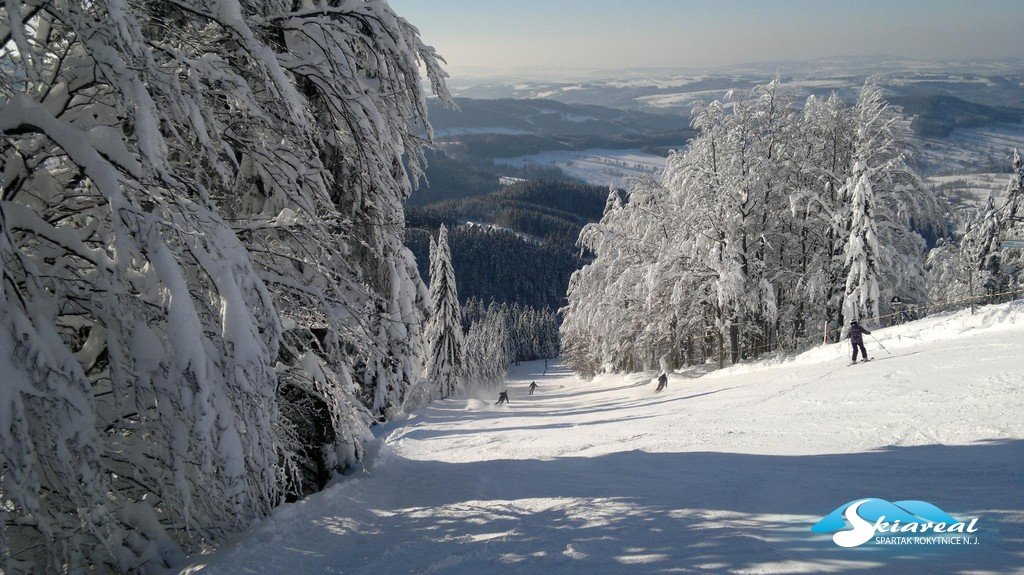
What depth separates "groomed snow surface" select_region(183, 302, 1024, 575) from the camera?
422cm

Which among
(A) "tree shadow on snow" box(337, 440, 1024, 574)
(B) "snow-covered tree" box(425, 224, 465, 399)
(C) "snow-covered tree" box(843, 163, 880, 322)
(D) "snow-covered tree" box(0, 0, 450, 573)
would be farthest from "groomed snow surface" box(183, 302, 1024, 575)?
(B) "snow-covered tree" box(425, 224, 465, 399)

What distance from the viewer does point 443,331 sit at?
2986 centimetres

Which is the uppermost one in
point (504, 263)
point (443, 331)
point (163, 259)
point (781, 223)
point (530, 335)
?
point (163, 259)

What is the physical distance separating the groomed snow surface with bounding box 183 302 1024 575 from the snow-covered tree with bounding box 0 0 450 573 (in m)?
1.06

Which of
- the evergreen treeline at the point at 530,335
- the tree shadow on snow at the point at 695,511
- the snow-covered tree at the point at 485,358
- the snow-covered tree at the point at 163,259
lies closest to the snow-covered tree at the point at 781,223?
the tree shadow on snow at the point at 695,511

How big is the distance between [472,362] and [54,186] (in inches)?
1661

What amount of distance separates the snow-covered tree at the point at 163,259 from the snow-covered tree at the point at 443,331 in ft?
72.0

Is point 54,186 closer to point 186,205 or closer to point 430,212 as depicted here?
point 186,205

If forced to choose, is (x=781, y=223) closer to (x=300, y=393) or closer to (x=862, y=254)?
(x=862, y=254)

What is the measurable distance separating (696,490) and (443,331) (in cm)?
2470

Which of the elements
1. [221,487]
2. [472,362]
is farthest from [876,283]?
[472,362]

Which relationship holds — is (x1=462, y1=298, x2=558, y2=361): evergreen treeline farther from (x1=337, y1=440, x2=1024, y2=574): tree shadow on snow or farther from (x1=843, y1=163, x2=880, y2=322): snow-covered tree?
(x1=337, y1=440, x2=1024, y2=574): tree shadow on snow

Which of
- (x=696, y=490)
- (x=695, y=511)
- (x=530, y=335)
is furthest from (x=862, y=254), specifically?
(x=530, y=335)

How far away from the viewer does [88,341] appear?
3855mm
